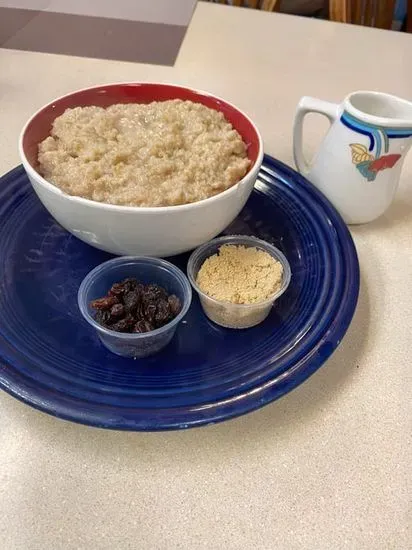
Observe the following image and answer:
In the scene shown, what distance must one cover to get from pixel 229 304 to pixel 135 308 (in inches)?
6.2

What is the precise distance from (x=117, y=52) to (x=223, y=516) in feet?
5.16

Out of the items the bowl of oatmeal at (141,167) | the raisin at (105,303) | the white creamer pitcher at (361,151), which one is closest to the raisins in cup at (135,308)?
the raisin at (105,303)

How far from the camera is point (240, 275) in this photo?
100 centimetres

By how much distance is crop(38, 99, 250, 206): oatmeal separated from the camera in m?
0.97

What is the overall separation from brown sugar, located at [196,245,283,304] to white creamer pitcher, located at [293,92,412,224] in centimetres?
28

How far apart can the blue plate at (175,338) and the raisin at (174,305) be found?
2.0 inches

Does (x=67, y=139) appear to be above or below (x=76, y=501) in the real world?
above

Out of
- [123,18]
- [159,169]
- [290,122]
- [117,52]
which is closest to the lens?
[159,169]

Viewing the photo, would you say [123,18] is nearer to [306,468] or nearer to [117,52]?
[117,52]

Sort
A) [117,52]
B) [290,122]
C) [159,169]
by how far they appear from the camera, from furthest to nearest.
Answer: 1. [117,52]
2. [290,122]
3. [159,169]

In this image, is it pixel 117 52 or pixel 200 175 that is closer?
pixel 200 175

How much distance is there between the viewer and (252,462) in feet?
2.70

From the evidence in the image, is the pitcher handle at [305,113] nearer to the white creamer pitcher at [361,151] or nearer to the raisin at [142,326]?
the white creamer pitcher at [361,151]

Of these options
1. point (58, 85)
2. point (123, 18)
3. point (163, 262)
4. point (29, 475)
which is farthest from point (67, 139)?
point (123, 18)
